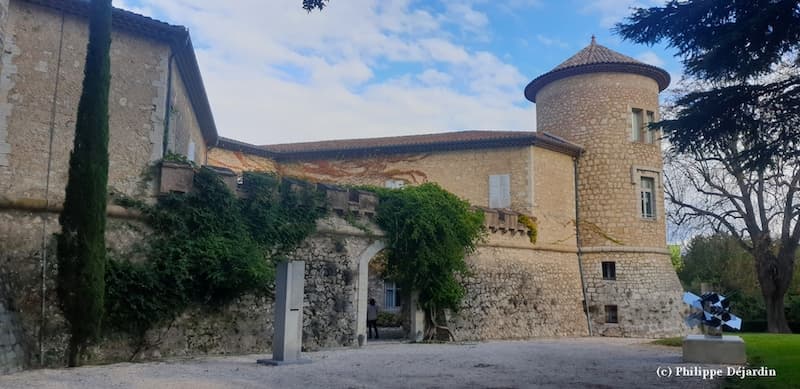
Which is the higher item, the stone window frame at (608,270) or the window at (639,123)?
the window at (639,123)

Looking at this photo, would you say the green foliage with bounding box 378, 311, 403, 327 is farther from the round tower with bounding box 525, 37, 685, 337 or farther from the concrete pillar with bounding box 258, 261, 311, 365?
the concrete pillar with bounding box 258, 261, 311, 365

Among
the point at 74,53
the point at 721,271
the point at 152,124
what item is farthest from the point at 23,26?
the point at 721,271

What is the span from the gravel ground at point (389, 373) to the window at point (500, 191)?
8.85 metres

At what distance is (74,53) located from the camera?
1222 cm

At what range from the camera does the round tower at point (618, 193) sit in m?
22.5

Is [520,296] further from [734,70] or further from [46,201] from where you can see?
[46,201]

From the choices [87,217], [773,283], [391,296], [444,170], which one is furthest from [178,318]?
[773,283]

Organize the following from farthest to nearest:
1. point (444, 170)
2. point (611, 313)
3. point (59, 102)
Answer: point (444, 170) < point (611, 313) < point (59, 102)

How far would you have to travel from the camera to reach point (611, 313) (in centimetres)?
2250

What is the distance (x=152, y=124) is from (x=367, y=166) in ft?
38.1

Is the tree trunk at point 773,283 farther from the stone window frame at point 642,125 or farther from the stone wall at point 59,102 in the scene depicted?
the stone wall at point 59,102

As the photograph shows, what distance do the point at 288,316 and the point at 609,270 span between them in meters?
15.0

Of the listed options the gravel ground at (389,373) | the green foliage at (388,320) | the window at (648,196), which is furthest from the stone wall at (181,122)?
the window at (648,196)

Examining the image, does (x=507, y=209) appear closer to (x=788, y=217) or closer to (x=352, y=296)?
(x=352, y=296)
